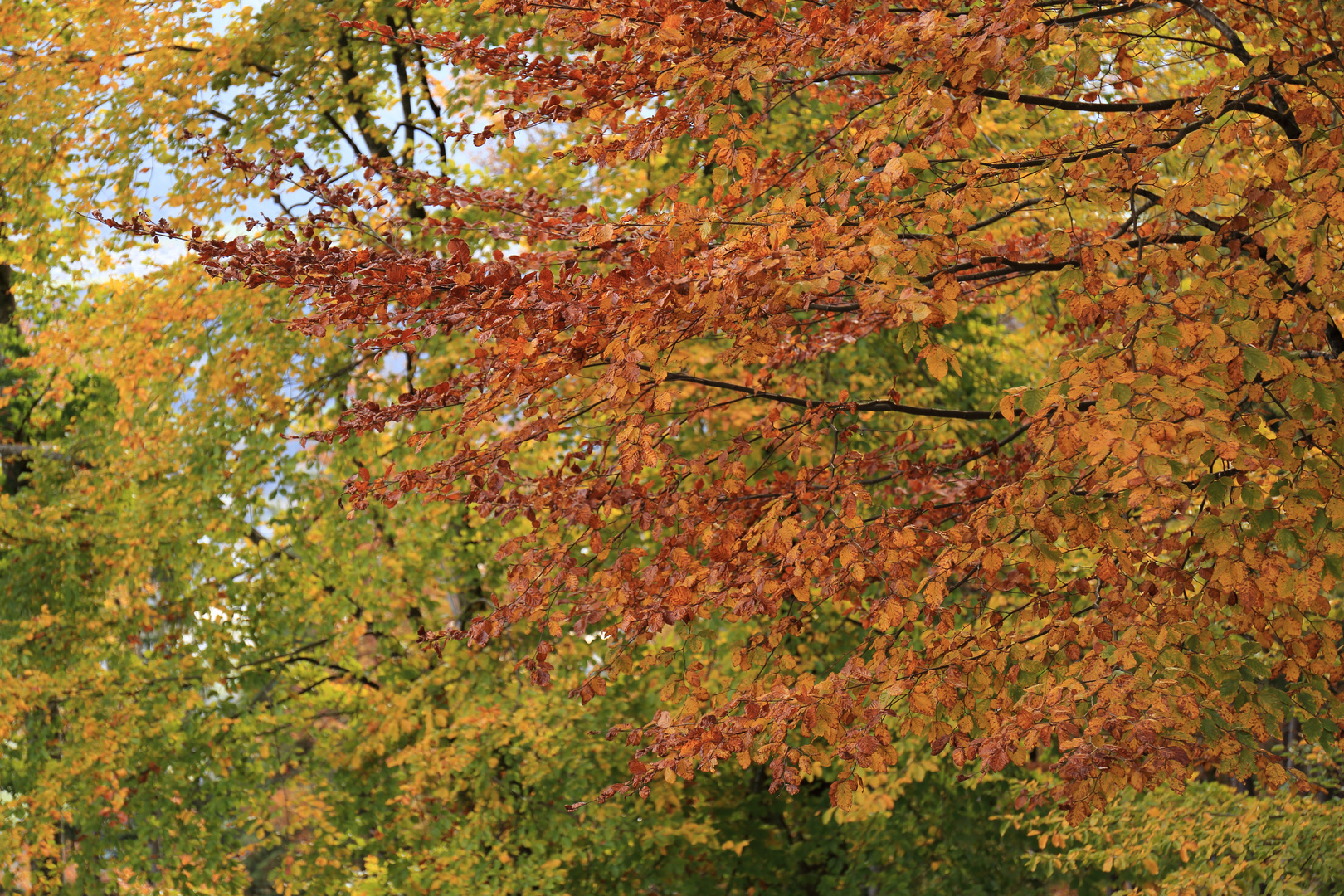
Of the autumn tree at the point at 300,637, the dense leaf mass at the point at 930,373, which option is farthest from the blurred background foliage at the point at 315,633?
the dense leaf mass at the point at 930,373

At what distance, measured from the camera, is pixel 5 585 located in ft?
37.5

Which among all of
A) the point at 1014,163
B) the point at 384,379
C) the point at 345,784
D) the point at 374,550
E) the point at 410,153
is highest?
the point at 1014,163

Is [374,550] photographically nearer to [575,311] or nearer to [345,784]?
[345,784]

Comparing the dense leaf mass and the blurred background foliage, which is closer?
the dense leaf mass

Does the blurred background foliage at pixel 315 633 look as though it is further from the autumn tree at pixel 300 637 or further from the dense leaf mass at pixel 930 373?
the dense leaf mass at pixel 930 373

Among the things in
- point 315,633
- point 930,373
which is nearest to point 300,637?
point 315,633

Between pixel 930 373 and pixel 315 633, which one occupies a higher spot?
pixel 930 373

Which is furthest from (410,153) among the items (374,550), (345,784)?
(345,784)

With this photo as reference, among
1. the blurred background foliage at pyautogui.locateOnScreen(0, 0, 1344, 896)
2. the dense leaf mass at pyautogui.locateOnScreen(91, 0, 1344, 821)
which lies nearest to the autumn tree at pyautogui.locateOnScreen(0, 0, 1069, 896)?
the blurred background foliage at pyautogui.locateOnScreen(0, 0, 1344, 896)

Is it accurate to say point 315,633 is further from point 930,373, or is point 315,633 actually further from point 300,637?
point 930,373

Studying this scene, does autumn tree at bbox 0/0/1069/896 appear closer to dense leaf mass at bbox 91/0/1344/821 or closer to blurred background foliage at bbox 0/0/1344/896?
blurred background foliage at bbox 0/0/1344/896

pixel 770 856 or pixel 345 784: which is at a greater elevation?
pixel 345 784

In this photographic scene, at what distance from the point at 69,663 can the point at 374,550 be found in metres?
4.24

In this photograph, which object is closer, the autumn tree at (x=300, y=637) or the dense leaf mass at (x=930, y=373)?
the dense leaf mass at (x=930, y=373)
